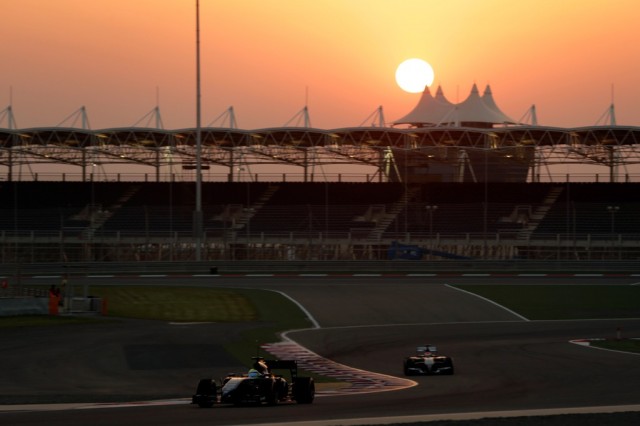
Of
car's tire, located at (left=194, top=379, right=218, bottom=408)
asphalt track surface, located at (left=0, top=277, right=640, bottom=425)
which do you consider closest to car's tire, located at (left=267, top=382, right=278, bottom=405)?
asphalt track surface, located at (left=0, top=277, right=640, bottom=425)

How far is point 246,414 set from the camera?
13688 millimetres

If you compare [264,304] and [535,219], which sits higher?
[535,219]

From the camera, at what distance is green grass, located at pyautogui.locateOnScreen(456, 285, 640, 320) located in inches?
1435

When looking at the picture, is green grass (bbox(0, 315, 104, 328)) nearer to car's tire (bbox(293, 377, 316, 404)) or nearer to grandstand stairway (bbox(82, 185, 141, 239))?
car's tire (bbox(293, 377, 316, 404))

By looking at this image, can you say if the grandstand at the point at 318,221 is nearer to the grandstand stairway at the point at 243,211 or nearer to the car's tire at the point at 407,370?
the grandstand stairway at the point at 243,211

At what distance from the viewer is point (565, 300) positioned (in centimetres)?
3897

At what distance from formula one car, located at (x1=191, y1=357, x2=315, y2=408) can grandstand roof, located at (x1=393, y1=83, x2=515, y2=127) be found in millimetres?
60149

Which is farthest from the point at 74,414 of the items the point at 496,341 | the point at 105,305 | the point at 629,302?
the point at 629,302

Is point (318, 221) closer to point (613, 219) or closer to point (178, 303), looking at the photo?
point (613, 219)

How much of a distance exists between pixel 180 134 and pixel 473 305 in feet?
99.7

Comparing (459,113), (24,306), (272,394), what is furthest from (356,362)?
(459,113)

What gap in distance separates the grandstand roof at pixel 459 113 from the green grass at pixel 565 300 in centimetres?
3374

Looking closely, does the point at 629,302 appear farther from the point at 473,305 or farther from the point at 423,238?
the point at 423,238

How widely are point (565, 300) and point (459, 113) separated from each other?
1514 inches
